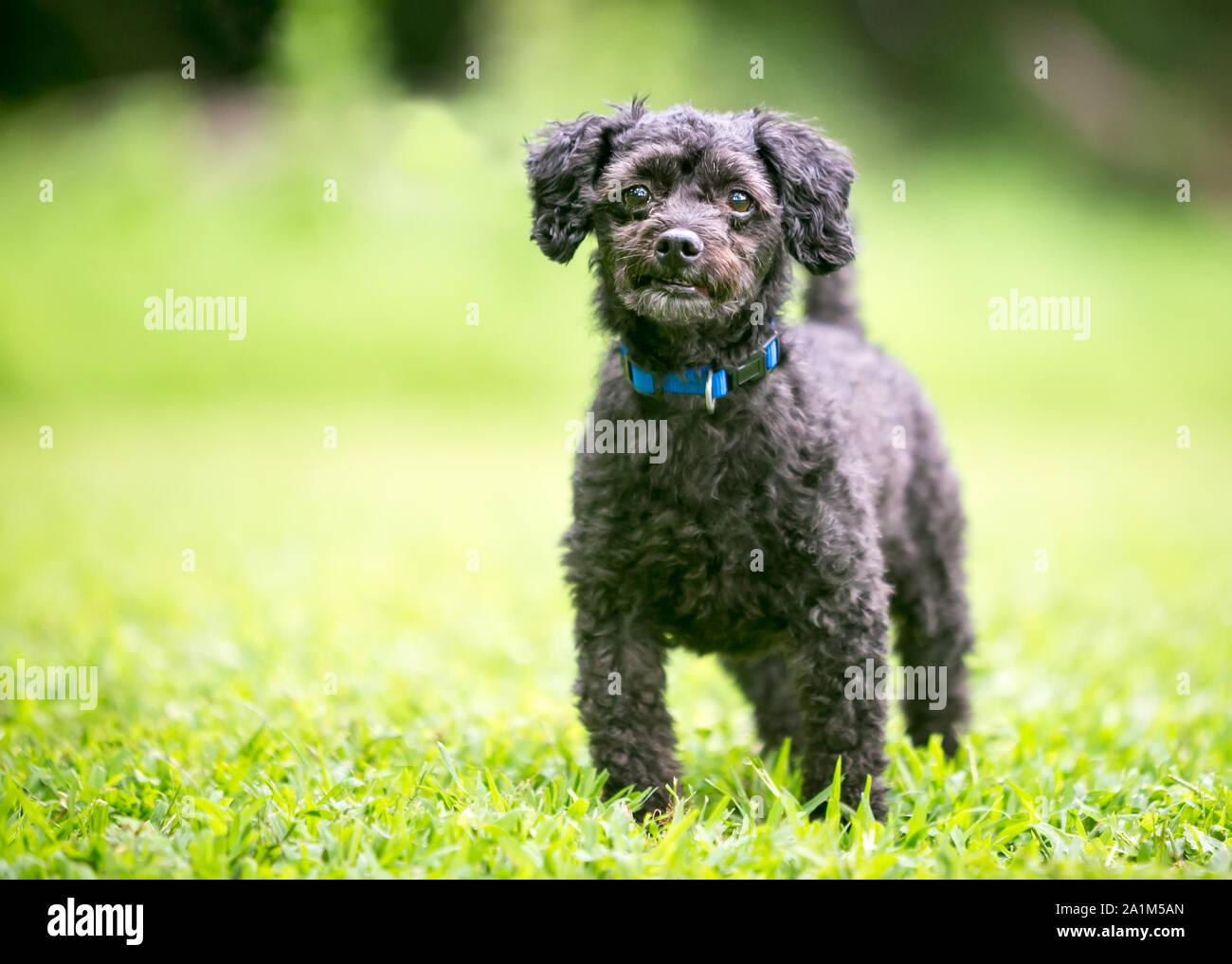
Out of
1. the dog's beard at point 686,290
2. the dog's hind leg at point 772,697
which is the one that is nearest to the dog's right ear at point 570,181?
the dog's beard at point 686,290

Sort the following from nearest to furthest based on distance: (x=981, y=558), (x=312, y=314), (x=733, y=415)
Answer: (x=733, y=415)
(x=981, y=558)
(x=312, y=314)

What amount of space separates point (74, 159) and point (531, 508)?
9673 millimetres

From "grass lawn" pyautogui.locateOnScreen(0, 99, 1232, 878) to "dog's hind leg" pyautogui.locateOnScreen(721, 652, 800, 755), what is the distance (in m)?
0.21

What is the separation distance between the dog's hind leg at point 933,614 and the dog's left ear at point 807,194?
1242mm

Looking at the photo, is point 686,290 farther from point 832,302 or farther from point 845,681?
point 832,302

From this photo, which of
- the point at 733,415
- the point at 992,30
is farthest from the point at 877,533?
→ the point at 992,30

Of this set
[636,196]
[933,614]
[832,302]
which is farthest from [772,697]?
[636,196]

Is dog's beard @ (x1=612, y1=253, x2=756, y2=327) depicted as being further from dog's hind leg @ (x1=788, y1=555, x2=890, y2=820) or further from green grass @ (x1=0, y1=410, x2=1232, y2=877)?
green grass @ (x1=0, y1=410, x2=1232, y2=877)

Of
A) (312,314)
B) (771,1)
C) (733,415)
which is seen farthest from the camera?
(771,1)

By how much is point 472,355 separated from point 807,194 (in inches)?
463

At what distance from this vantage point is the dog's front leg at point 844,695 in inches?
145
